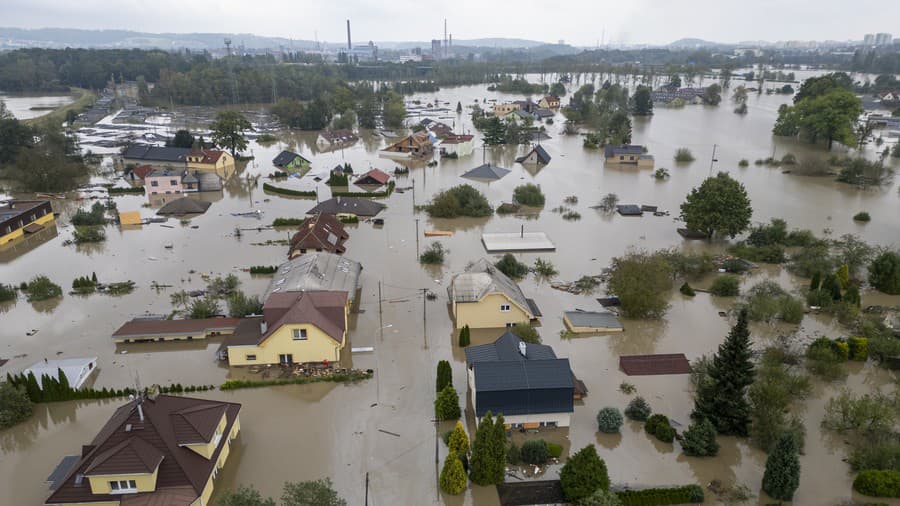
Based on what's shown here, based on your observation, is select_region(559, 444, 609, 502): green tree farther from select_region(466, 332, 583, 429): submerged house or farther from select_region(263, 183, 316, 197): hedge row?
select_region(263, 183, 316, 197): hedge row

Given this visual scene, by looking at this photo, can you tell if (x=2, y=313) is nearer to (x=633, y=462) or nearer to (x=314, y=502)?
(x=314, y=502)

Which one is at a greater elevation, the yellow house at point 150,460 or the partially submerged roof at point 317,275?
the partially submerged roof at point 317,275

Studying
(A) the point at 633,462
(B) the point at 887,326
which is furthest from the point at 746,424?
(B) the point at 887,326

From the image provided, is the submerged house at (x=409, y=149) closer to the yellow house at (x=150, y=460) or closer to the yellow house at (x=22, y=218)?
the yellow house at (x=22, y=218)

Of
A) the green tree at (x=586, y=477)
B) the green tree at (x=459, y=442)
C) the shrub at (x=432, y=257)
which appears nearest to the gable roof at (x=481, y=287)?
the shrub at (x=432, y=257)

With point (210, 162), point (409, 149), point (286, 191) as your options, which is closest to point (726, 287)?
point (286, 191)

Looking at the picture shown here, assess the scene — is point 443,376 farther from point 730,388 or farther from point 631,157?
point 631,157
